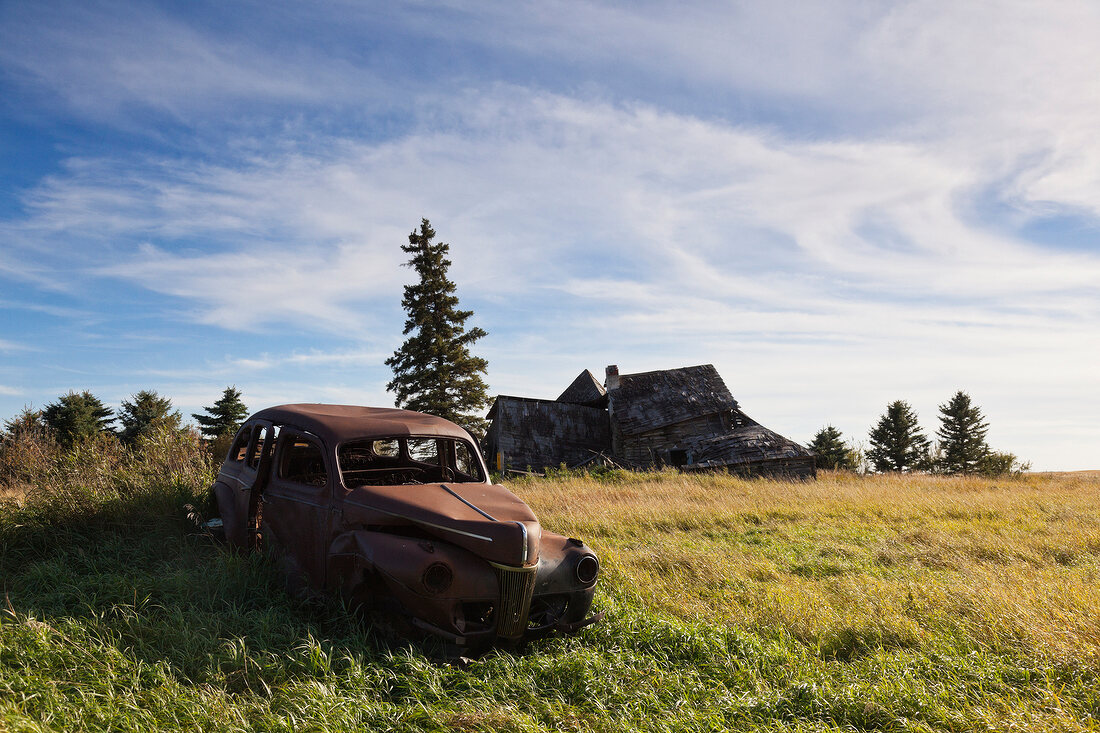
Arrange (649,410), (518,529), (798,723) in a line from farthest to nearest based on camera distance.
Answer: (649,410) < (518,529) < (798,723)

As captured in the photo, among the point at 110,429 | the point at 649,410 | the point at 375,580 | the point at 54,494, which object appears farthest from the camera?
the point at 110,429

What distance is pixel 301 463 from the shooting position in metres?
7.70

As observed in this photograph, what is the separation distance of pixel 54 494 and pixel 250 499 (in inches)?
137

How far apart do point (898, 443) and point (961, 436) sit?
16.2 feet

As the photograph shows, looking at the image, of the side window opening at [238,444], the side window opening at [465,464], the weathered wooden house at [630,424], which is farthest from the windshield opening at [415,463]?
the weathered wooden house at [630,424]

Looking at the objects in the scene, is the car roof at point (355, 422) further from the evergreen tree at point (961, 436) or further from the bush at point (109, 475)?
the evergreen tree at point (961, 436)

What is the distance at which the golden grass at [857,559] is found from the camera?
19.7 ft

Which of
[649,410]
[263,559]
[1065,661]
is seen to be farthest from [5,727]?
[649,410]

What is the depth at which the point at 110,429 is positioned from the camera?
32.9 metres

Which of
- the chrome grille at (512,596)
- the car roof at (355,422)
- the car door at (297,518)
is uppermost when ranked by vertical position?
the car roof at (355,422)

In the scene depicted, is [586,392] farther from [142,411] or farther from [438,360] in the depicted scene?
[142,411]

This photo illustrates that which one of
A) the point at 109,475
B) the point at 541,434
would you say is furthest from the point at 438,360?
the point at 109,475

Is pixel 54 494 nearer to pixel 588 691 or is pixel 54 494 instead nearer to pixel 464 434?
pixel 464 434

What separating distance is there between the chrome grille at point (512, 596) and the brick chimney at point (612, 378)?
26.6 m
